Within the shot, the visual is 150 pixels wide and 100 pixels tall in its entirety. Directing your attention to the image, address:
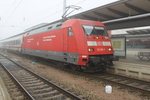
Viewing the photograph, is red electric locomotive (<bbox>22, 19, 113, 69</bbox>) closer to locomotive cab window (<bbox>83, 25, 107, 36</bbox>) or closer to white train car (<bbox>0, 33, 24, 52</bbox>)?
locomotive cab window (<bbox>83, 25, 107, 36</bbox>)

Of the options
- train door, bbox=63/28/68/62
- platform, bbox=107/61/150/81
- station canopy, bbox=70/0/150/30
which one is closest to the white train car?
station canopy, bbox=70/0/150/30

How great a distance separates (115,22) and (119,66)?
4.37 meters

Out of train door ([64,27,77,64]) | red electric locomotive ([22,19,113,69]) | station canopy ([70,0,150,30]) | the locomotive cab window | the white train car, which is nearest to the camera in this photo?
red electric locomotive ([22,19,113,69])

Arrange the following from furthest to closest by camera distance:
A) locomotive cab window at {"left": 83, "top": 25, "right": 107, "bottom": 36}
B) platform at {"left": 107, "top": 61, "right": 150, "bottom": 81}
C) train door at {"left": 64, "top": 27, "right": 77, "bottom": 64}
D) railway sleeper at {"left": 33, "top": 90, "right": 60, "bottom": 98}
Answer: locomotive cab window at {"left": 83, "top": 25, "right": 107, "bottom": 36} → train door at {"left": 64, "top": 27, "right": 77, "bottom": 64} → platform at {"left": 107, "top": 61, "right": 150, "bottom": 81} → railway sleeper at {"left": 33, "top": 90, "right": 60, "bottom": 98}

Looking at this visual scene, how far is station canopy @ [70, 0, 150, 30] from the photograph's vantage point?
8.99 meters

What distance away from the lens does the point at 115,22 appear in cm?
1226

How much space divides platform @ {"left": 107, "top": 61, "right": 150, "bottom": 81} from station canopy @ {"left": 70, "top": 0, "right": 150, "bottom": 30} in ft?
11.0

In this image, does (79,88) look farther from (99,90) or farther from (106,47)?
(106,47)

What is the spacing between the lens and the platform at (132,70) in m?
8.05

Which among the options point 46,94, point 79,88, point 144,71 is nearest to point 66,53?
point 79,88

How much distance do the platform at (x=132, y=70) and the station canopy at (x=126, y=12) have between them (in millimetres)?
3338

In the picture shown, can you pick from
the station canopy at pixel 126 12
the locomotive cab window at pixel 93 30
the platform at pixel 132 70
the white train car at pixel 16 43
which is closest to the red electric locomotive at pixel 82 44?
the locomotive cab window at pixel 93 30

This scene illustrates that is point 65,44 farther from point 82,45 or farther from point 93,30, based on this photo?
point 93,30

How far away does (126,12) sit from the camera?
1052cm
